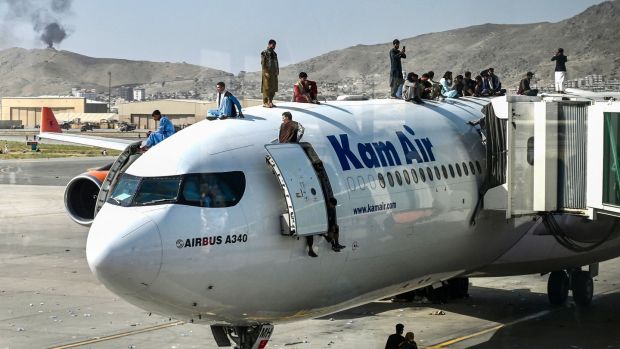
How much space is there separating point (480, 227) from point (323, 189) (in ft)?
17.8

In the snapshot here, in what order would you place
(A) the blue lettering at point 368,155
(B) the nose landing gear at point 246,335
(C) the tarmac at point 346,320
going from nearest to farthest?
(B) the nose landing gear at point 246,335 → (A) the blue lettering at point 368,155 → (C) the tarmac at point 346,320

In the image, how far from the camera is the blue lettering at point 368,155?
18.6 meters

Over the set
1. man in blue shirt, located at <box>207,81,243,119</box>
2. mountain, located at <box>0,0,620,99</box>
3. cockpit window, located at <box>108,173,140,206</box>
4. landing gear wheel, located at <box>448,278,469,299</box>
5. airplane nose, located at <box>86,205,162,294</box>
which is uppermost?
mountain, located at <box>0,0,620,99</box>

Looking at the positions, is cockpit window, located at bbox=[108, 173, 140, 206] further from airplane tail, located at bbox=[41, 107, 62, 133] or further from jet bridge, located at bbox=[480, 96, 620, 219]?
airplane tail, located at bbox=[41, 107, 62, 133]

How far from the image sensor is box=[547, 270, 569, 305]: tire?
27.0 m

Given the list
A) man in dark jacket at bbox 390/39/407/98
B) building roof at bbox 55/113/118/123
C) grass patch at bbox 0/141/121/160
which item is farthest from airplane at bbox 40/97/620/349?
building roof at bbox 55/113/118/123

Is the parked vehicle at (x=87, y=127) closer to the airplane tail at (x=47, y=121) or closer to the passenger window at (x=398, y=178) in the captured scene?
the airplane tail at (x=47, y=121)

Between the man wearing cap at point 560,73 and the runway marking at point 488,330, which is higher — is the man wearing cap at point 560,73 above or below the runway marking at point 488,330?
above

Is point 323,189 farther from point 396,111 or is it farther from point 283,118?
point 396,111

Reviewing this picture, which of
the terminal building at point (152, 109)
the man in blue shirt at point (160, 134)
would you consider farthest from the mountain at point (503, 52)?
the terminal building at point (152, 109)

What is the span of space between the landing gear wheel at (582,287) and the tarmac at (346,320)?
0.32 m

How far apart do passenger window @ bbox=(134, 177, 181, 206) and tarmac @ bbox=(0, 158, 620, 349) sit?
7184mm

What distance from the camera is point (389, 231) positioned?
1839cm

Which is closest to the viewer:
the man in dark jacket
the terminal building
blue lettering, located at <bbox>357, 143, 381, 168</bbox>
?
blue lettering, located at <bbox>357, 143, 381, 168</bbox>
